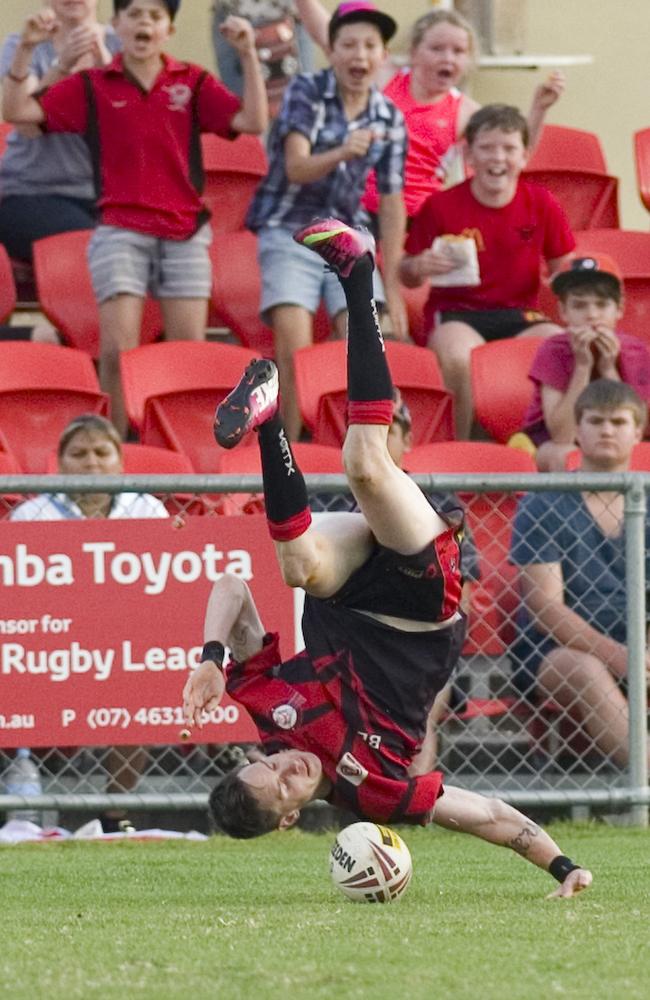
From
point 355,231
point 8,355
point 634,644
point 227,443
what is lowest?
point 634,644

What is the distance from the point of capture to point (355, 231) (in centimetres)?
548

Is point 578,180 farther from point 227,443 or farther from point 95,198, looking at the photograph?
point 227,443

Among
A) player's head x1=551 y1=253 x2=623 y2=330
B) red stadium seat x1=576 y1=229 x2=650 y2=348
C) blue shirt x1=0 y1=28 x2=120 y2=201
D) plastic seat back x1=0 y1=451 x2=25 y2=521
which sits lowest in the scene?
plastic seat back x1=0 y1=451 x2=25 y2=521

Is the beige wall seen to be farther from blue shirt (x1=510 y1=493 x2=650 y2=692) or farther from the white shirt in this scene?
the white shirt

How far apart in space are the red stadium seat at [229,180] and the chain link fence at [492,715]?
158 inches

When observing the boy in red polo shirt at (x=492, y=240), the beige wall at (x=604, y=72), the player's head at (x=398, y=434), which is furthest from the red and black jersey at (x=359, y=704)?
the beige wall at (x=604, y=72)

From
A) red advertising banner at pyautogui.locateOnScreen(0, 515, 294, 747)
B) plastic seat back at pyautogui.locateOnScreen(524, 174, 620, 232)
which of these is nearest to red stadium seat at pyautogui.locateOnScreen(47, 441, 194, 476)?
red advertising banner at pyautogui.locateOnScreen(0, 515, 294, 747)

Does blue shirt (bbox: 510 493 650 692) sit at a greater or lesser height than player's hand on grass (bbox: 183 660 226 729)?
lesser

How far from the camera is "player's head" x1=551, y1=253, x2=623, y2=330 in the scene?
9.09 m

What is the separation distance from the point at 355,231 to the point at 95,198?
4.24 meters

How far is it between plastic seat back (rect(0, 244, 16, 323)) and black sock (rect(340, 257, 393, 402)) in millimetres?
4822

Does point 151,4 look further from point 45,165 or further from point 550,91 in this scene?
point 550,91

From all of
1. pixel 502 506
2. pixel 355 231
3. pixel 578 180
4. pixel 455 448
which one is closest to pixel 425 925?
pixel 355 231

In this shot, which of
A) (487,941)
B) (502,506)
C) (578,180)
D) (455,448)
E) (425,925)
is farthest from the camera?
(578,180)
